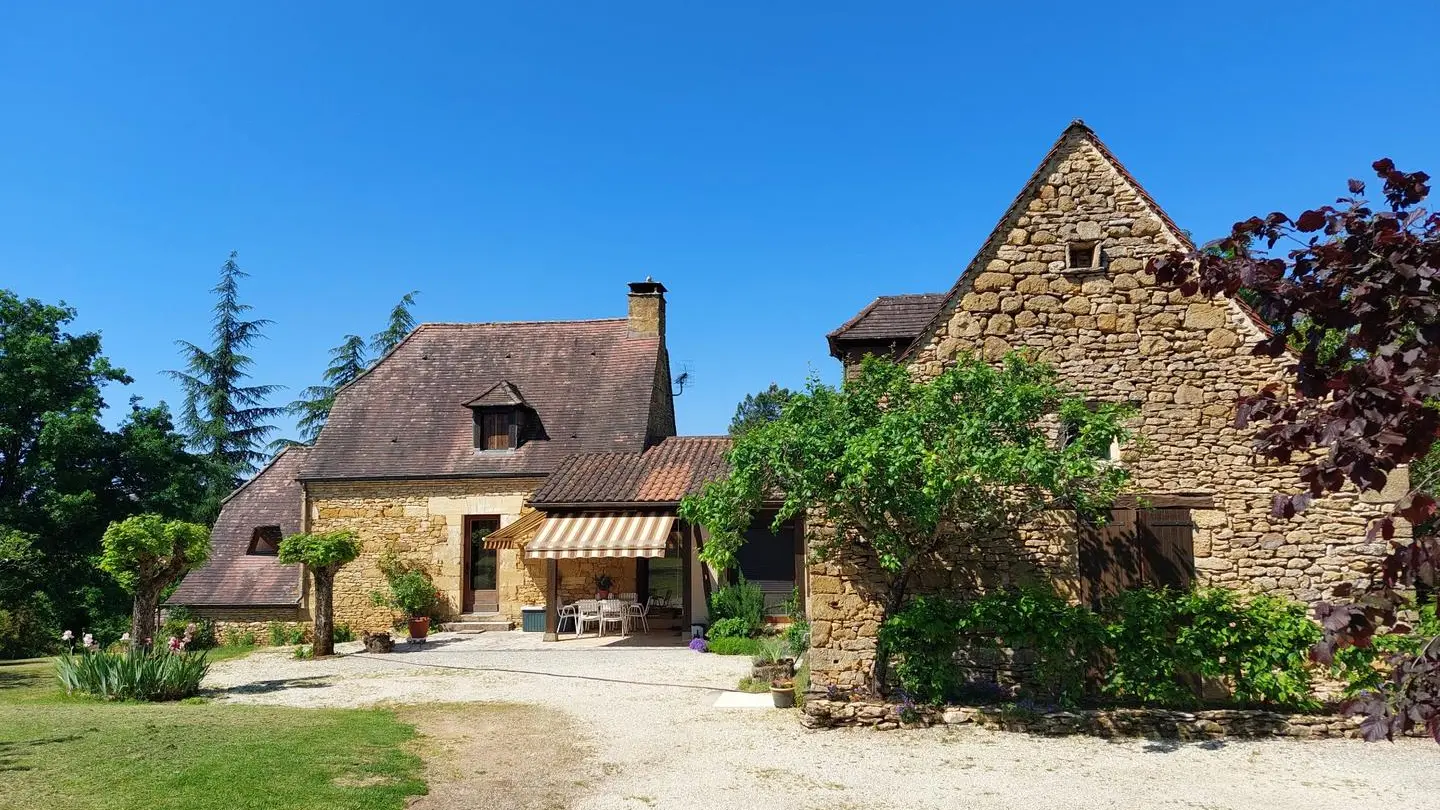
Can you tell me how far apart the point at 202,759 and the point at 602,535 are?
10.9 meters

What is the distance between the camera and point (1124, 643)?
10969 mm

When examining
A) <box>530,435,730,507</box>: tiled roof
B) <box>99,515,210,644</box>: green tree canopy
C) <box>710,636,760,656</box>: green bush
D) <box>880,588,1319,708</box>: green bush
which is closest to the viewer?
<box>880,588,1319,708</box>: green bush

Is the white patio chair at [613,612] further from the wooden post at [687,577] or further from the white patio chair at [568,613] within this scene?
the wooden post at [687,577]

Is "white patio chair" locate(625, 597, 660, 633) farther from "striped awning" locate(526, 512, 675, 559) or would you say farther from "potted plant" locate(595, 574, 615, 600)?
"striped awning" locate(526, 512, 675, 559)

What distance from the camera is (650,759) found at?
32.9ft

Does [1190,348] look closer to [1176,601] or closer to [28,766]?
[1176,601]

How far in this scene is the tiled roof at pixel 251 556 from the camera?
2378cm

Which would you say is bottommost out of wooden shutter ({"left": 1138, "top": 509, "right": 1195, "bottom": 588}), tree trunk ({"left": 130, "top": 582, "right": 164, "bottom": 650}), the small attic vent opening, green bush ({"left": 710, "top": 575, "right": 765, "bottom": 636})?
green bush ({"left": 710, "top": 575, "right": 765, "bottom": 636})

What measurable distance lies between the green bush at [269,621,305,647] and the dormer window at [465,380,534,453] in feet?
21.2

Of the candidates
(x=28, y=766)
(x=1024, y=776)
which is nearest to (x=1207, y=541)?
(x=1024, y=776)

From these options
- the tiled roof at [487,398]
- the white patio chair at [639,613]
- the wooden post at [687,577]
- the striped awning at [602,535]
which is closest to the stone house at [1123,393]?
the striped awning at [602,535]

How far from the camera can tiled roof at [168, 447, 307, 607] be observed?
23.8 m

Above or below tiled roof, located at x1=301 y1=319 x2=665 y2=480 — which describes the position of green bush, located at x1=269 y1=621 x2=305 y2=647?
below

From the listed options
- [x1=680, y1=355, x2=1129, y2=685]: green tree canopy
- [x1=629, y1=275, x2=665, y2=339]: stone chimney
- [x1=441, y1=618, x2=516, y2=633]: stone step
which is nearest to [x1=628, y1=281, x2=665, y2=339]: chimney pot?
[x1=629, y1=275, x2=665, y2=339]: stone chimney
